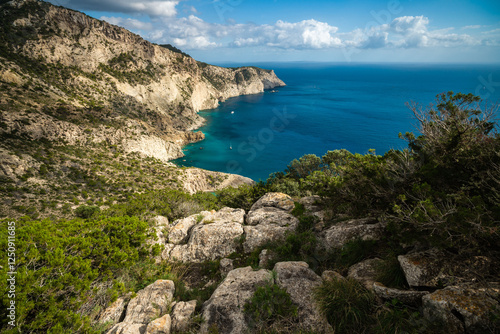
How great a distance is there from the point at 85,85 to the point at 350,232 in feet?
303

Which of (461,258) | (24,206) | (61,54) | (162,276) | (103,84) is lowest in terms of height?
(24,206)

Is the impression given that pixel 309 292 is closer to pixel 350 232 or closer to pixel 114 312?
pixel 350 232

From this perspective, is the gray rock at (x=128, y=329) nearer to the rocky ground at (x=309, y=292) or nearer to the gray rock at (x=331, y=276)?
the rocky ground at (x=309, y=292)

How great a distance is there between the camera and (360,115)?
392 feet

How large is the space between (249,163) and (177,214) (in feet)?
200

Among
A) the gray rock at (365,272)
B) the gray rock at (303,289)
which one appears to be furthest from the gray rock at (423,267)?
the gray rock at (303,289)

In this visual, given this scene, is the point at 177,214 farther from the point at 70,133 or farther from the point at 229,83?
the point at 229,83

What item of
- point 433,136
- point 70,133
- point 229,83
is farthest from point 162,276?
point 229,83

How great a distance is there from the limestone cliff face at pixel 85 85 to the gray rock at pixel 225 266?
58.1 metres

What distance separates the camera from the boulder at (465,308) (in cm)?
408

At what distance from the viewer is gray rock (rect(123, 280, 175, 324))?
6887 mm

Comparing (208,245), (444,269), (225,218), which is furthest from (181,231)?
(444,269)

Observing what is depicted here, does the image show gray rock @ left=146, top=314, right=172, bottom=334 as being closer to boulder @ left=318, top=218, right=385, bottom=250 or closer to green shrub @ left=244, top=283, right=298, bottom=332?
green shrub @ left=244, top=283, right=298, bottom=332

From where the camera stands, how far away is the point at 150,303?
7324 millimetres
